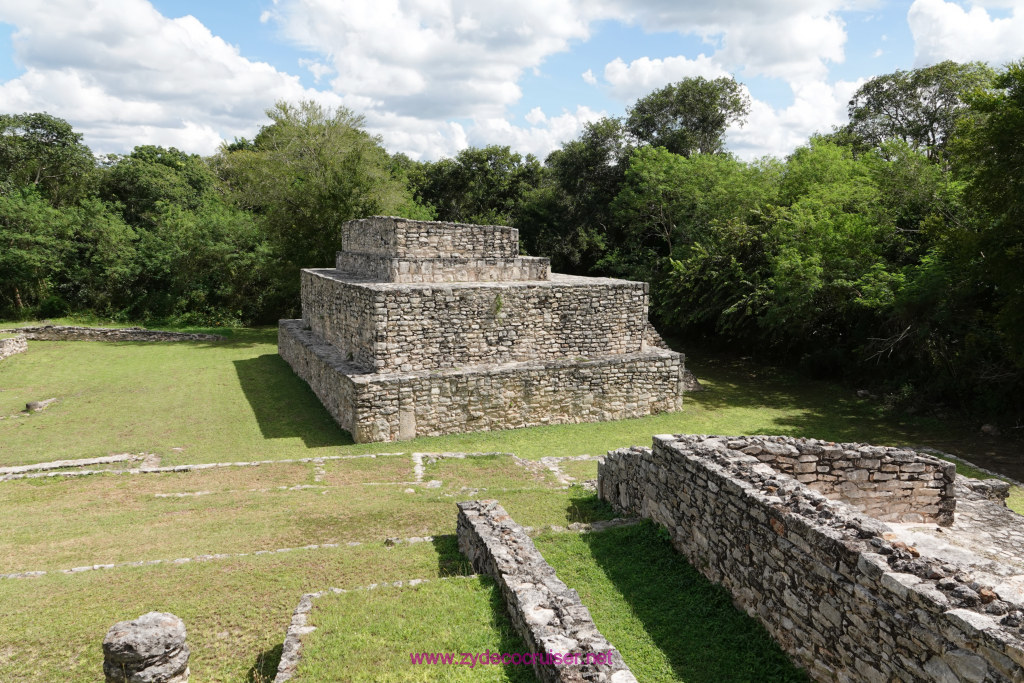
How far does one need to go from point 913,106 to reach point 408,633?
3248cm

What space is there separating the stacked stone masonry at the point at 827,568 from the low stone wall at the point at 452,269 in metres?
8.17

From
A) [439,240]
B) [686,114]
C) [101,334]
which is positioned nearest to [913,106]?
[686,114]

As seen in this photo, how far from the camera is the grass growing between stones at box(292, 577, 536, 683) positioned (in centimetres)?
438

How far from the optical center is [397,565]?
6.52 metres

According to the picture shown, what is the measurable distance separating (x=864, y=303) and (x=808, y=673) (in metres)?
12.7

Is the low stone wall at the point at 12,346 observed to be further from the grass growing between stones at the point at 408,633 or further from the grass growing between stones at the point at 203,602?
the grass growing between stones at the point at 408,633

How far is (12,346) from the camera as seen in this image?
67.2 feet

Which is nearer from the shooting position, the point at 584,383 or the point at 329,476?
the point at 329,476

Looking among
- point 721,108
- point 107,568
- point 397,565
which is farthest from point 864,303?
point 721,108

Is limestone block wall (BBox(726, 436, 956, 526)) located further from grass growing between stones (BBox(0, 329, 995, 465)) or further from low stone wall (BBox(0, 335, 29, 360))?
low stone wall (BBox(0, 335, 29, 360))

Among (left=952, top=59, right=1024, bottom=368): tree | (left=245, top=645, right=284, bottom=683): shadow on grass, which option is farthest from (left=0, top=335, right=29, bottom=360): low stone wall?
(left=952, top=59, right=1024, bottom=368): tree

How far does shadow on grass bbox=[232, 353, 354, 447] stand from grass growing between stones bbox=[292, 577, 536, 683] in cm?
734

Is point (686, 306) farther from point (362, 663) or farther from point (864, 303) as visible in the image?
point (362, 663)

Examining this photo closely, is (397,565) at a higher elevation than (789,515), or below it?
below
